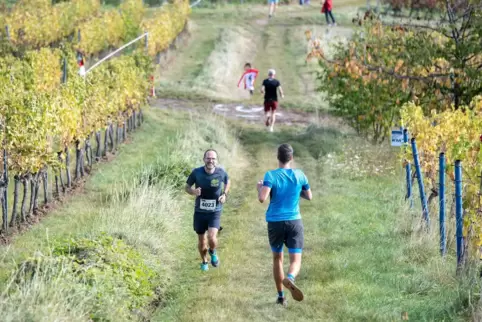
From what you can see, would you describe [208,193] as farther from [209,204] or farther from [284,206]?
[284,206]

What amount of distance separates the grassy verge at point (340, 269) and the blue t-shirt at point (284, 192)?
1.04m

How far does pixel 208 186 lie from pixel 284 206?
175 cm

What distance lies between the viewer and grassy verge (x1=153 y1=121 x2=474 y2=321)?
9383mm

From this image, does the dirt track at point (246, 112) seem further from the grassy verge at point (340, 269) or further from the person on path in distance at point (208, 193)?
the person on path in distance at point (208, 193)

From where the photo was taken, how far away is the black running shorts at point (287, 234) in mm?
9461

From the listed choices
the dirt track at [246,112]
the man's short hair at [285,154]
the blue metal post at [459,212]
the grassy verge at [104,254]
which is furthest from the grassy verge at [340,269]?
the dirt track at [246,112]

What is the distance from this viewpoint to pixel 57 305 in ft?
25.9

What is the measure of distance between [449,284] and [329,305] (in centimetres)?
146

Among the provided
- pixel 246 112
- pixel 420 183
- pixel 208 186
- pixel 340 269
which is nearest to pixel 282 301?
pixel 340 269

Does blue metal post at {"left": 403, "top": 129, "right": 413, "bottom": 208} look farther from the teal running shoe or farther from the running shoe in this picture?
the running shoe

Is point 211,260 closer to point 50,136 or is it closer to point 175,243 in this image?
point 175,243

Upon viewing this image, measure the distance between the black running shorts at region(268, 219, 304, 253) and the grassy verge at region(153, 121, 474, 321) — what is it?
26.8 inches

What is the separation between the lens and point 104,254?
993 cm

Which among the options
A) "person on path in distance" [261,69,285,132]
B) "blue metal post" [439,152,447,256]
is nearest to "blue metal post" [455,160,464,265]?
"blue metal post" [439,152,447,256]
